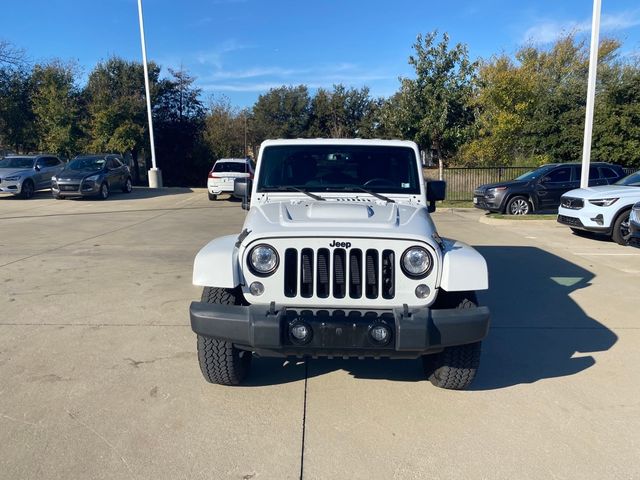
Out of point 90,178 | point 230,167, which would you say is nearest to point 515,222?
point 230,167

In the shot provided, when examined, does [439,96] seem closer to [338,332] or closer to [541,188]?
[541,188]

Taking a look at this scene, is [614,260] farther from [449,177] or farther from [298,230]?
[449,177]

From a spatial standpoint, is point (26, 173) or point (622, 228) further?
point (26, 173)

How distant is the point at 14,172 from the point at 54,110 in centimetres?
1013

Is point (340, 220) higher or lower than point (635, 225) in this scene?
higher

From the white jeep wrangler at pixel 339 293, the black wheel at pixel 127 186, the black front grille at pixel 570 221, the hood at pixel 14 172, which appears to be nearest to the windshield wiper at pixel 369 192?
the white jeep wrangler at pixel 339 293

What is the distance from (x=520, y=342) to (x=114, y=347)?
147 inches

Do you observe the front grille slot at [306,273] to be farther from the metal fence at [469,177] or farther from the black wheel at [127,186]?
the black wheel at [127,186]

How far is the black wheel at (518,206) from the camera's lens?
587 inches

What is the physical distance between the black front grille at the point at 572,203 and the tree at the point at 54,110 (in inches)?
1008

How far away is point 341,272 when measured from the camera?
3400 millimetres

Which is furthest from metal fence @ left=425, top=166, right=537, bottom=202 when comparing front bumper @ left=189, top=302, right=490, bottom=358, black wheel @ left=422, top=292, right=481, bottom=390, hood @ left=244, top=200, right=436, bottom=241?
front bumper @ left=189, top=302, right=490, bottom=358

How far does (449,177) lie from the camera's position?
71.8 ft

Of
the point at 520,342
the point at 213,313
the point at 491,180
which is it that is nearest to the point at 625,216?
the point at 520,342
